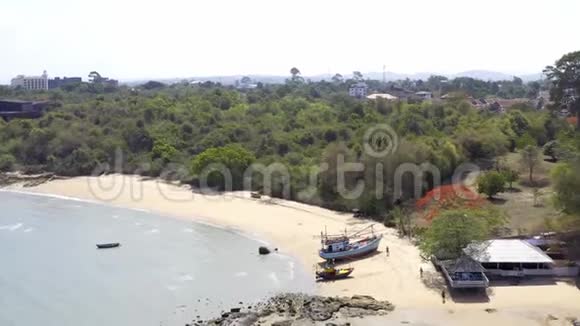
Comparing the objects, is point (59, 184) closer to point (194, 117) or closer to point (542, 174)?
point (194, 117)

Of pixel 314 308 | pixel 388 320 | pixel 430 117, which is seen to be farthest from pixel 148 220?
pixel 430 117

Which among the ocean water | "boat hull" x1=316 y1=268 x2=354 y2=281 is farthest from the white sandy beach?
the ocean water

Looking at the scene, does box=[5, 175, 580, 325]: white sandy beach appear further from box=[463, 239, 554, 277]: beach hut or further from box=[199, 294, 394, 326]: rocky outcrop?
box=[463, 239, 554, 277]: beach hut

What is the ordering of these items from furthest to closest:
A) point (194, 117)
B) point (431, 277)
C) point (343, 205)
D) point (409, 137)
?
point (194, 117)
point (409, 137)
point (343, 205)
point (431, 277)

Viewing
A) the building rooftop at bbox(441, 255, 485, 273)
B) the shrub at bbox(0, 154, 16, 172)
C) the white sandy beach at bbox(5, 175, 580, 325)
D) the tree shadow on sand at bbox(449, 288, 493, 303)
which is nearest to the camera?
the white sandy beach at bbox(5, 175, 580, 325)

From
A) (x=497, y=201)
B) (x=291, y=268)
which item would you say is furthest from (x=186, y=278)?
(x=497, y=201)

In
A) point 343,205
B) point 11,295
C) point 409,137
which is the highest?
point 409,137

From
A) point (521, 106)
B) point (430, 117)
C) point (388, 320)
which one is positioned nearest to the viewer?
point (388, 320)
